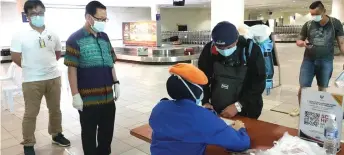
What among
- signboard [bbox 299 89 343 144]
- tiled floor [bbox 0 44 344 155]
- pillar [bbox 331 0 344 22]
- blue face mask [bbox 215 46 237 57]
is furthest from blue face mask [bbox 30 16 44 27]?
pillar [bbox 331 0 344 22]

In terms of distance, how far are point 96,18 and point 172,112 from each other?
1.40 metres

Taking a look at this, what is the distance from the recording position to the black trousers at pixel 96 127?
2371mm

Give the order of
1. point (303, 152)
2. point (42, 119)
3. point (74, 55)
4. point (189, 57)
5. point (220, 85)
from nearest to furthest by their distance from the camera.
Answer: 1. point (303, 152)
2. point (220, 85)
3. point (74, 55)
4. point (42, 119)
5. point (189, 57)

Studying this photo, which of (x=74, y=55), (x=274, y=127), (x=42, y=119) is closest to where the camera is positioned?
(x=274, y=127)

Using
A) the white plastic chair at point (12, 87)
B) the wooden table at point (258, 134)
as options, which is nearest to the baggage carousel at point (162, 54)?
the white plastic chair at point (12, 87)

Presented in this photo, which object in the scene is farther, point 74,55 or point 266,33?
point 266,33

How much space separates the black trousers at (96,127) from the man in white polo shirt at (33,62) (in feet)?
2.83

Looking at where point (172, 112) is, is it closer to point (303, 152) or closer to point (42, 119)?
point (303, 152)

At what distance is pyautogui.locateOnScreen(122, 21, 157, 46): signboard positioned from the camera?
39.6 ft

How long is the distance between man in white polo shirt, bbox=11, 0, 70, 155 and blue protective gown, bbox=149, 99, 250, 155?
212 centimetres

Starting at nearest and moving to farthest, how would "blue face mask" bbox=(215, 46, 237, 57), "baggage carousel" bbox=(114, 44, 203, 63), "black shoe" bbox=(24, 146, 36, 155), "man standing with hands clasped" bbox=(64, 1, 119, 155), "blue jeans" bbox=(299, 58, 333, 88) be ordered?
1. "blue face mask" bbox=(215, 46, 237, 57)
2. "man standing with hands clasped" bbox=(64, 1, 119, 155)
3. "black shoe" bbox=(24, 146, 36, 155)
4. "blue jeans" bbox=(299, 58, 333, 88)
5. "baggage carousel" bbox=(114, 44, 203, 63)

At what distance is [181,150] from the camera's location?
127 cm

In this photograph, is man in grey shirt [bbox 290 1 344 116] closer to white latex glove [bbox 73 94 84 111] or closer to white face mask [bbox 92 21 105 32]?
white face mask [bbox 92 21 105 32]

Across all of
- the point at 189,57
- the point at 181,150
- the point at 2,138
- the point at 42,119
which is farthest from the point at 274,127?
the point at 189,57
